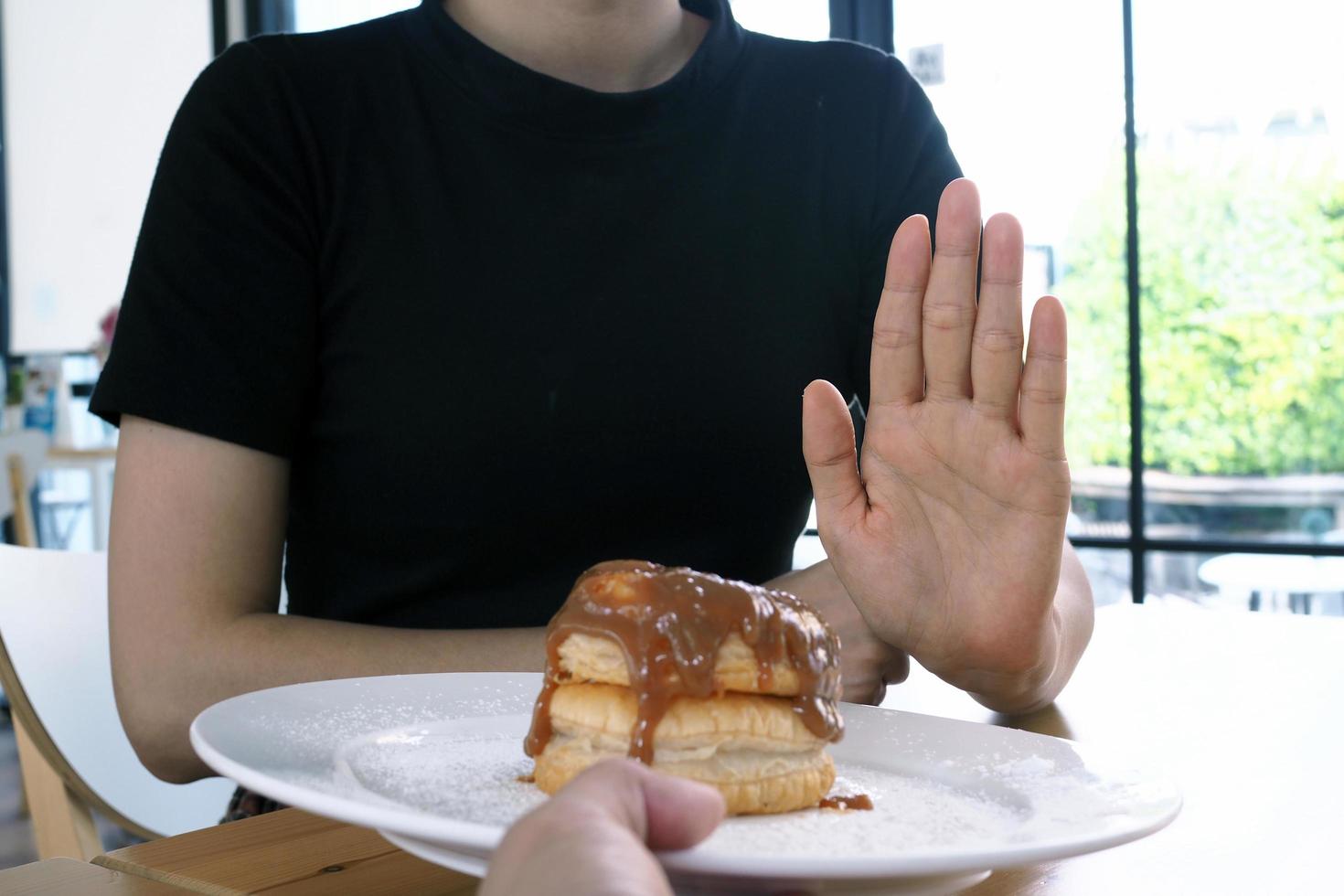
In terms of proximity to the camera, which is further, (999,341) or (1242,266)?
(1242,266)

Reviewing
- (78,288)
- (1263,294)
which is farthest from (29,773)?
(78,288)

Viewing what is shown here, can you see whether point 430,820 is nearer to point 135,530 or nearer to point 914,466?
point 914,466

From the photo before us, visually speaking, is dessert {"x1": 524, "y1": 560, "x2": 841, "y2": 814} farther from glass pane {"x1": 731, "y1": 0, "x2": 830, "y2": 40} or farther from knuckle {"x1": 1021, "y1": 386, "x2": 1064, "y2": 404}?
glass pane {"x1": 731, "y1": 0, "x2": 830, "y2": 40}

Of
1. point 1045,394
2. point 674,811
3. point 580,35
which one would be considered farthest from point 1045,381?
point 580,35

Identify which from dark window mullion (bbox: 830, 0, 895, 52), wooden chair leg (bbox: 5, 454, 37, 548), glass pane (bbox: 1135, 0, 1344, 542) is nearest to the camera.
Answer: glass pane (bbox: 1135, 0, 1344, 542)

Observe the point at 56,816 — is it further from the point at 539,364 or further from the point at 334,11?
the point at 334,11

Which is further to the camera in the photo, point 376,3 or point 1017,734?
point 376,3

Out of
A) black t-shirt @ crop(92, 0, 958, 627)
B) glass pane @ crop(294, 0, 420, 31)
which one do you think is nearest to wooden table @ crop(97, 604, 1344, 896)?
black t-shirt @ crop(92, 0, 958, 627)
